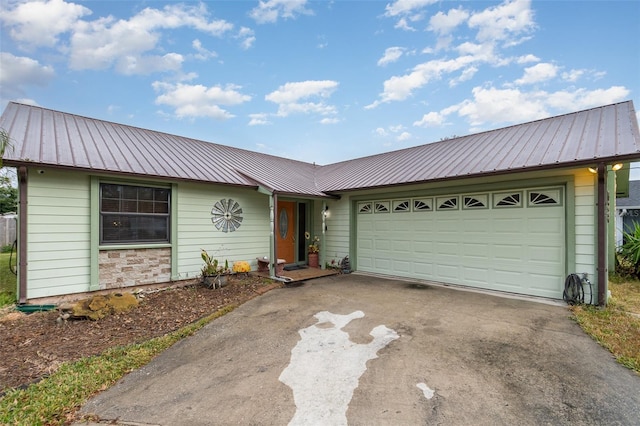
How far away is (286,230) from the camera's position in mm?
9914

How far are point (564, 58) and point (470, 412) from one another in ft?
37.5

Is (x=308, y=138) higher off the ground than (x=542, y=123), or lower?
higher

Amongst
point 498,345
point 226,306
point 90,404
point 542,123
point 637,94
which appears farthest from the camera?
point 637,94

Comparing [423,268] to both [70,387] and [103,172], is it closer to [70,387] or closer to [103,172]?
[70,387]

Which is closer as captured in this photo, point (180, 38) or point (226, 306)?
point (226, 306)

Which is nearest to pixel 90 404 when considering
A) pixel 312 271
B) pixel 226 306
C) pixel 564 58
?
pixel 226 306

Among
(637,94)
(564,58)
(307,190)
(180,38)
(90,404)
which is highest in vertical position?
(180,38)

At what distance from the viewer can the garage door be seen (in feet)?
19.7

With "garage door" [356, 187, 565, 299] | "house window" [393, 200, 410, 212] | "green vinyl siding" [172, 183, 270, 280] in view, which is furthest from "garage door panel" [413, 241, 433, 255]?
"green vinyl siding" [172, 183, 270, 280]

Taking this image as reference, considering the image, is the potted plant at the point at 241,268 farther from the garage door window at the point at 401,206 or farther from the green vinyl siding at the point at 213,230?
the garage door window at the point at 401,206

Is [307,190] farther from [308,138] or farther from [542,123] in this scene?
[308,138]

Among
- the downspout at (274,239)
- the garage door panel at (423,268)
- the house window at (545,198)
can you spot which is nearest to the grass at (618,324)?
the house window at (545,198)

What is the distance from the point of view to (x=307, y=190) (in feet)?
29.7

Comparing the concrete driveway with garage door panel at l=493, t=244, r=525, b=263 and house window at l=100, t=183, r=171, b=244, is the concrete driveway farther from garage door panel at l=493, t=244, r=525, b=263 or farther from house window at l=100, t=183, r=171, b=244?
house window at l=100, t=183, r=171, b=244
